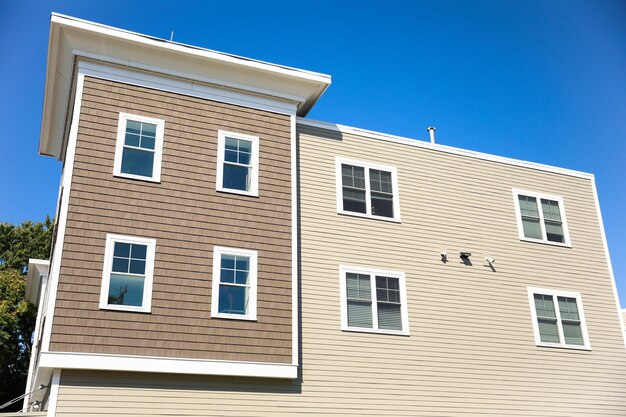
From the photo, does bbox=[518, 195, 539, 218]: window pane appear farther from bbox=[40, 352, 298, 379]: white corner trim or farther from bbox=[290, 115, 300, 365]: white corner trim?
bbox=[40, 352, 298, 379]: white corner trim

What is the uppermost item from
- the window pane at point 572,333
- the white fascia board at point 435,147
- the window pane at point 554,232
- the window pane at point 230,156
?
the white fascia board at point 435,147

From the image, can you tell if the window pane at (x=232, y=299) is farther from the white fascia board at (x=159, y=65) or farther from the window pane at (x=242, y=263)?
the white fascia board at (x=159, y=65)

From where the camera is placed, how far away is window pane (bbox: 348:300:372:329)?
15250 millimetres

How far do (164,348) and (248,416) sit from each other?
7.34ft

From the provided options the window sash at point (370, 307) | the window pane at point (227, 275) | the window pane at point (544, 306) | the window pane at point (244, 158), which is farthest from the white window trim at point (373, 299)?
the window pane at point (544, 306)

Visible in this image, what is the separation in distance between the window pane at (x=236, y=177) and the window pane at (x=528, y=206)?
8473 mm

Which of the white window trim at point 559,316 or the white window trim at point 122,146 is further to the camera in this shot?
the white window trim at point 559,316

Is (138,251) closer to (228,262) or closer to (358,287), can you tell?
(228,262)

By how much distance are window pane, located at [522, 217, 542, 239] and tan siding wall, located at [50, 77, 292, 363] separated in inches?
296

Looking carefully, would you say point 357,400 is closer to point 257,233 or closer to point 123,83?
point 257,233

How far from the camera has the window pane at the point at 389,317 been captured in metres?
15.5

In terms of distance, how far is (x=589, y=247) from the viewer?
760 inches

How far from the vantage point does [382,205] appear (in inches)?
666

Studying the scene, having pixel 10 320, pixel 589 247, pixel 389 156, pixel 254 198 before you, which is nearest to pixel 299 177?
pixel 254 198
